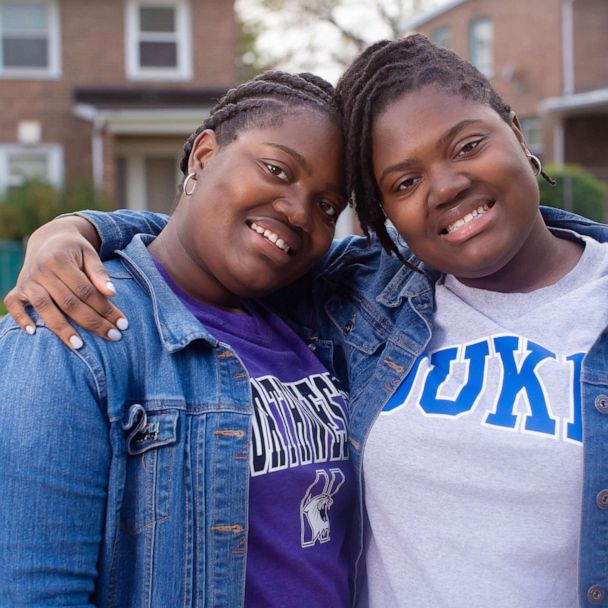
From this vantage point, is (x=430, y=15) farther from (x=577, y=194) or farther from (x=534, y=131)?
(x=577, y=194)

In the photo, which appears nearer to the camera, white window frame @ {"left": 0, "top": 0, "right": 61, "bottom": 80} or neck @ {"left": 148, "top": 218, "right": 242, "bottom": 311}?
neck @ {"left": 148, "top": 218, "right": 242, "bottom": 311}

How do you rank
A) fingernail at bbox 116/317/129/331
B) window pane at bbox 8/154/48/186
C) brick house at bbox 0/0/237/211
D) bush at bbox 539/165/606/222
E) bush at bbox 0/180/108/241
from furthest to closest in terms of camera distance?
bush at bbox 539/165/606/222 → window pane at bbox 8/154/48/186 → brick house at bbox 0/0/237/211 → bush at bbox 0/180/108/241 → fingernail at bbox 116/317/129/331

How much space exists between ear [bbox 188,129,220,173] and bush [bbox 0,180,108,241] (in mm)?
11323

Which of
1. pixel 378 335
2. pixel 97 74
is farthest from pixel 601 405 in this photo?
pixel 97 74

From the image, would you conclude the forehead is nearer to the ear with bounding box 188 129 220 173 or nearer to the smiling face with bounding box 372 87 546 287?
the smiling face with bounding box 372 87 546 287

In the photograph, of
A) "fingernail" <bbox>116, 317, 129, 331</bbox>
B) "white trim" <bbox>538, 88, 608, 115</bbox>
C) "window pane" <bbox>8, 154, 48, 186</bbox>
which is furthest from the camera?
→ "white trim" <bbox>538, 88, 608, 115</bbox>

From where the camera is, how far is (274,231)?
2.12m

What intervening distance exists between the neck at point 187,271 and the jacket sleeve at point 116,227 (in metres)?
0.11

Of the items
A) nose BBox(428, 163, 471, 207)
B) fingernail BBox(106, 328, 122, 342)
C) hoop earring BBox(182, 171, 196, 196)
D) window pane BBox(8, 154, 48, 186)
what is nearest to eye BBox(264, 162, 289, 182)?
hoop earring BBox(182, 171, 196, 196)

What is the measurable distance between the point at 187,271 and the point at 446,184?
0.72 metres

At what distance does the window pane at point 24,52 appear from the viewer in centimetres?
1508

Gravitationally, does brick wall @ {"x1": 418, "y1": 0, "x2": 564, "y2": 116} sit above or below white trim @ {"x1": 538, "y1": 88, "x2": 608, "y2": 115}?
above

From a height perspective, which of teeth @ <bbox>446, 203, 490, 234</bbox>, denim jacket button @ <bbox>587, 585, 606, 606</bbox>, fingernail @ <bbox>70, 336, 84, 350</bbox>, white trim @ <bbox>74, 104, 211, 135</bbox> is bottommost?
denim jacket button @ <bbox>587, 585, 606, 606</bbox>

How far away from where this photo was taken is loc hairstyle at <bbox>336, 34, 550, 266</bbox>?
7.03ft
